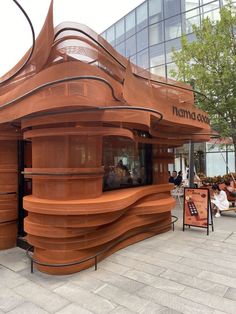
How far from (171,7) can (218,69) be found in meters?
11.4

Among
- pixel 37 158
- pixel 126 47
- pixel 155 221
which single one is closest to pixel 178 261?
pixel 155 221

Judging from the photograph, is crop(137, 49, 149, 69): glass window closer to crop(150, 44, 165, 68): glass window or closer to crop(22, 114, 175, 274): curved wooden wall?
crop(150, 44, 165, 68): glass window

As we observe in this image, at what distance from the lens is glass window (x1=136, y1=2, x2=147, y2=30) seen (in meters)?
22.2

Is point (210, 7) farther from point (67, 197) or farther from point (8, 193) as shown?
point (67, 197)

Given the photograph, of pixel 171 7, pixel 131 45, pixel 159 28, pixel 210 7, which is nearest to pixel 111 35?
pixel 131 45

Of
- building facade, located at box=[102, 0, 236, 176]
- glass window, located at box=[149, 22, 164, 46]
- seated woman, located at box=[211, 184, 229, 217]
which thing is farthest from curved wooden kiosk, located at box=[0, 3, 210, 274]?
glass window, located at box=[149, 22, 164, 46]

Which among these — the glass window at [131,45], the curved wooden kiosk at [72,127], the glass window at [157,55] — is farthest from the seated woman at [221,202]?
the glass window at [131,45]

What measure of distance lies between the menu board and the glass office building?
1349 cm

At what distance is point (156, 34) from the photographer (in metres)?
21.3

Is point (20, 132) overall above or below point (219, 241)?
above

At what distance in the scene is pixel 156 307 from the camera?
343 cm

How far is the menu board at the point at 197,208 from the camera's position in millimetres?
6828

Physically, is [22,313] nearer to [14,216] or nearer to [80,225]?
[80,225]

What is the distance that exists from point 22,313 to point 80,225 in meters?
1.49
